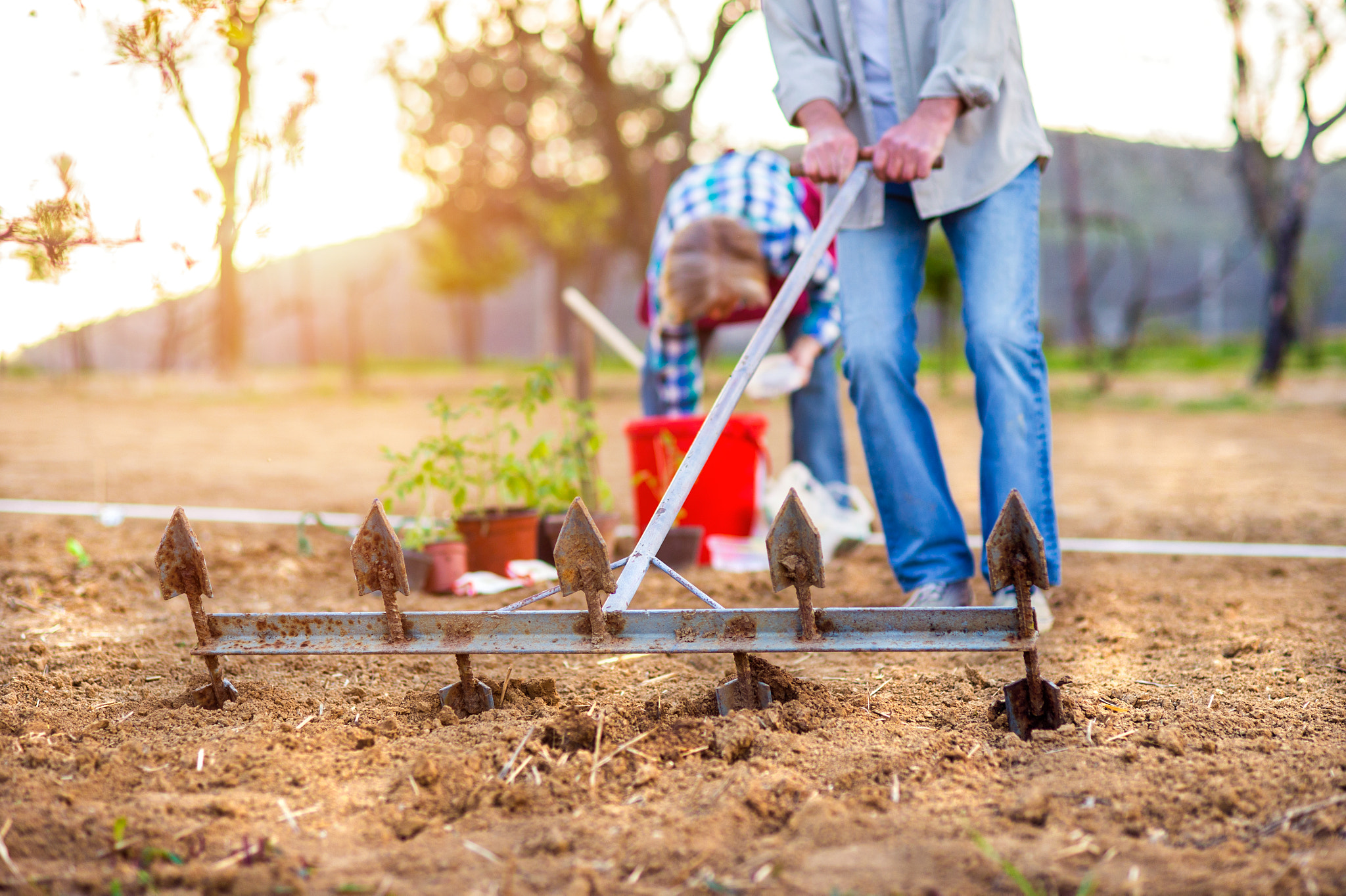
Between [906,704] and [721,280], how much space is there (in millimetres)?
1967

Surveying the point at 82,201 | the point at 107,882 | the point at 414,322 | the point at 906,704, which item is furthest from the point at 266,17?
the point at 414,322

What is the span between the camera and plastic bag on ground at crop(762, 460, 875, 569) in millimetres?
3334

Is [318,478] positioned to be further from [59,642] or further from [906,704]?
[906,704]

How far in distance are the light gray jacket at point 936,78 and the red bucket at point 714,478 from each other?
0.97 meters

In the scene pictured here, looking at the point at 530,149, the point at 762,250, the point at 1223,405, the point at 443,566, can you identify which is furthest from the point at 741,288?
the point at 530,149

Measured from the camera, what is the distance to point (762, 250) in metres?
3.70

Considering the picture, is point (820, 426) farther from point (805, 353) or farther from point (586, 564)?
point (586, 564)

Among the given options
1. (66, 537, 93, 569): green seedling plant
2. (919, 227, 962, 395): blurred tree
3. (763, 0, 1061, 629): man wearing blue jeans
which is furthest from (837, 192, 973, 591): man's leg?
(919, 227, 962, 395): blurred tree

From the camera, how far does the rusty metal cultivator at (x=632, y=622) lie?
1.65 metres

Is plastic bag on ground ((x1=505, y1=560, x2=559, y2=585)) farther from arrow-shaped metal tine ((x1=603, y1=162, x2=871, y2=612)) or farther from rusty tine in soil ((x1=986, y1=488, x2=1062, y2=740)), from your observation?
rusty tine in soil ((x1=986, y1=488, x2=1062, y2=740))

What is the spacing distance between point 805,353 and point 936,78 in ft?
4.65

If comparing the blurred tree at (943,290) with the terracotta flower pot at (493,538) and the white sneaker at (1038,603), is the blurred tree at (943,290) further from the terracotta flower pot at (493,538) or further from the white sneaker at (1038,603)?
the white sneaker at (1038,603)

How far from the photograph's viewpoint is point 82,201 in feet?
7.16

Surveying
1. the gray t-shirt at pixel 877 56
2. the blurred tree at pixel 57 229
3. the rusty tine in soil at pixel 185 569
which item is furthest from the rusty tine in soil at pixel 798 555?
the blurred tree at pixel 57 229
